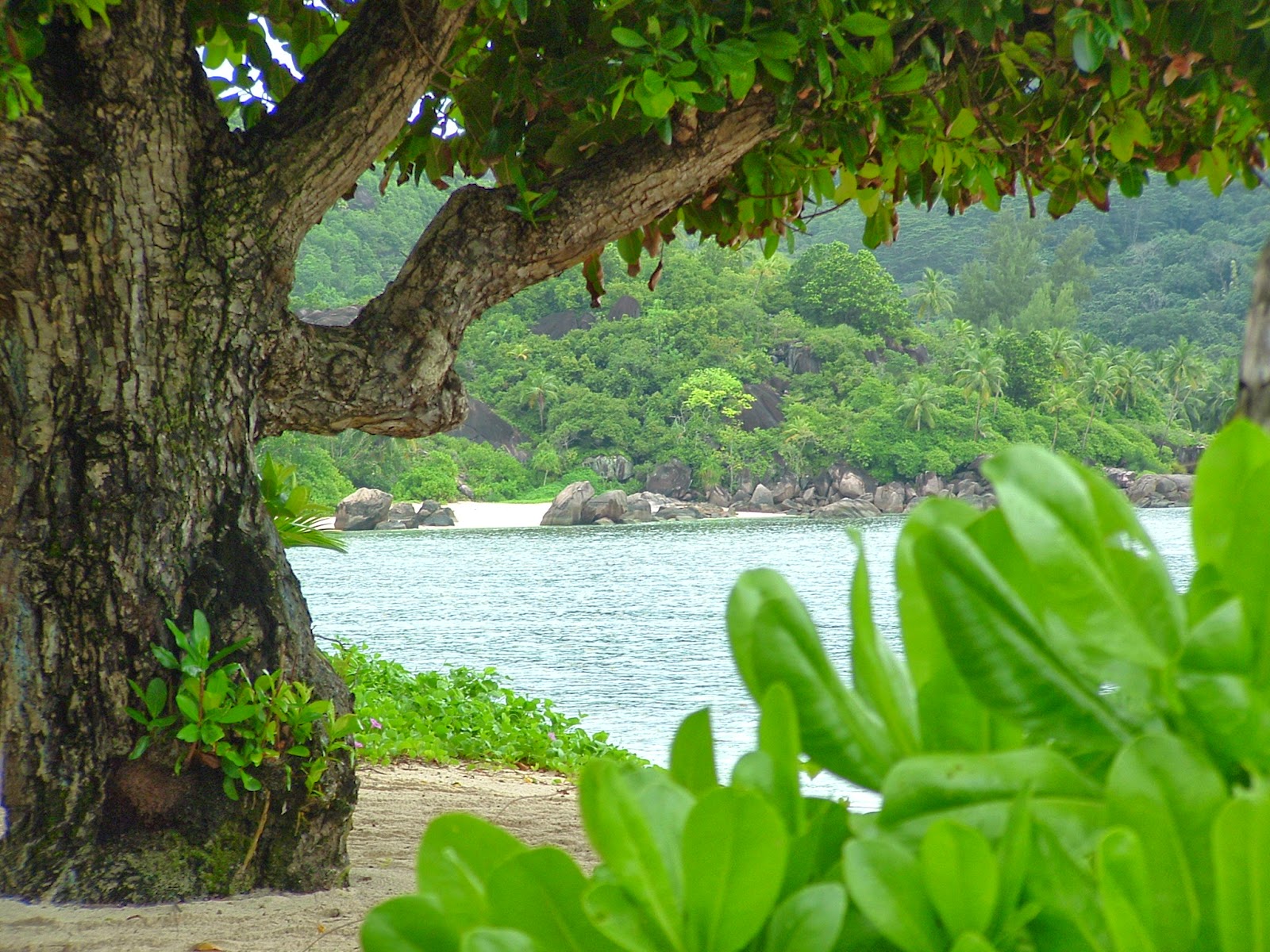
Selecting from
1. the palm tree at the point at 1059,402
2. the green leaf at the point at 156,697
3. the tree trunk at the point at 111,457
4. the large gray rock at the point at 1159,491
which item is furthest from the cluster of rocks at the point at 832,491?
the green leaf at the point at 156,697

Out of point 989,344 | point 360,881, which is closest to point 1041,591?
point 360,881

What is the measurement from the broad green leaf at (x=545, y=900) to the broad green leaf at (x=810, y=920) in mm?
61

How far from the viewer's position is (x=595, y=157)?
2.90m

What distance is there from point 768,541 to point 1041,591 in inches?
1404

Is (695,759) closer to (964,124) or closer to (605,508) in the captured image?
(964,124)

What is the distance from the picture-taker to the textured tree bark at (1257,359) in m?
0.45

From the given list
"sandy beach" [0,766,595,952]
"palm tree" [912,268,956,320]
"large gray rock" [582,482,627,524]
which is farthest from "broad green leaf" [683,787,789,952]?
"palm tree" [912,268,956,320]

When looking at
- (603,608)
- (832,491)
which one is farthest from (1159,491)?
(603,608)

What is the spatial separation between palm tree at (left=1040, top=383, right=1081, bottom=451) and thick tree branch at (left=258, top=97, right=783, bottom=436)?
180 feet

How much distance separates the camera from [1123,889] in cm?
33

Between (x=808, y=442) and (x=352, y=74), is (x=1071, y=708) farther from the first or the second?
(x=808, y=442)

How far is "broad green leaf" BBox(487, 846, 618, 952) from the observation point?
15.2 inches

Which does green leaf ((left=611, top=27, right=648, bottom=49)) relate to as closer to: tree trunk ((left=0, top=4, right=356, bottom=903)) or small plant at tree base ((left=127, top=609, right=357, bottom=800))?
tree trunk ((left=0, top=4, right=356, bottom=903))

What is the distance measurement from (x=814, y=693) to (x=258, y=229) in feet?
7.85
